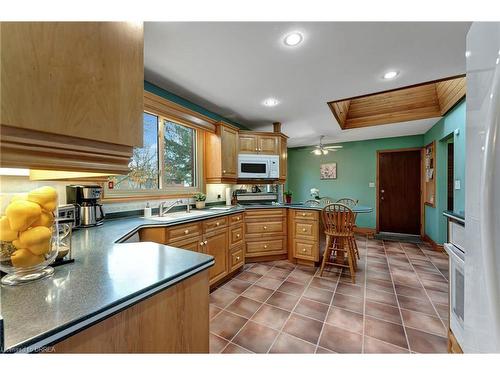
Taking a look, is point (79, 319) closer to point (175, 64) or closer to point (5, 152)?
point (5, 152)

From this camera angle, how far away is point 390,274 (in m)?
2.71

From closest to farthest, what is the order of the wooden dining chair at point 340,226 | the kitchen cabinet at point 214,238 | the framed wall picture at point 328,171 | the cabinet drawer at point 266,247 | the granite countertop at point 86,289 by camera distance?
the granite countertop at point 86,289
the kitchen cabinet at point 214,238
the wooden dining chair at point 340,226
the cabinet drawer at point 266,247
the framed wall picture at point 328,171

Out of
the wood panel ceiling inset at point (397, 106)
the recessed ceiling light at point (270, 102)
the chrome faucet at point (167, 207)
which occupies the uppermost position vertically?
the wood panel ceiling inset at point (397, 106)

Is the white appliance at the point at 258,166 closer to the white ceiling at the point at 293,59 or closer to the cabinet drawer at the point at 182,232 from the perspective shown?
the white ceiling at the point at 293,59

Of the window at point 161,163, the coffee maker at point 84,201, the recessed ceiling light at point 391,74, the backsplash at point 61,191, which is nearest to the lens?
the backsplash at point 61,191

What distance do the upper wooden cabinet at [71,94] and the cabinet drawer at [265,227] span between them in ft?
8.00

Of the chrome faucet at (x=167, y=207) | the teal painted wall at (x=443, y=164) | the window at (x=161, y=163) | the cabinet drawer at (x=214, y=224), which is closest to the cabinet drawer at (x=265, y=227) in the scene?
the cabinet drawer at (x=214, y=224)

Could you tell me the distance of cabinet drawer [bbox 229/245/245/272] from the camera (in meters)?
2.62

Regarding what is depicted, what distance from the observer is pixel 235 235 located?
2732mm

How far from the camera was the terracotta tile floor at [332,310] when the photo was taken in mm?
1516

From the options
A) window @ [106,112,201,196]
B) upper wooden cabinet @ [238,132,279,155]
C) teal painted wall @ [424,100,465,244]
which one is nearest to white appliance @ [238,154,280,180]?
upper wooden cabinet @ [238,132,279,155]

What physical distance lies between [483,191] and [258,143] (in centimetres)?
308

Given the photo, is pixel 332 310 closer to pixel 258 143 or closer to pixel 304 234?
pixel 304 234
